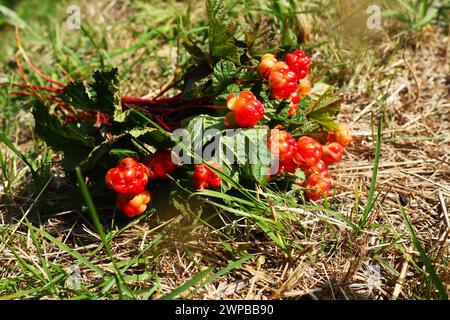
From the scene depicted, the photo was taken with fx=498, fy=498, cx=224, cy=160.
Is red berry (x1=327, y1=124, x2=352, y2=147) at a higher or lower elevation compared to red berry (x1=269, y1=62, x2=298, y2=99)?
lower


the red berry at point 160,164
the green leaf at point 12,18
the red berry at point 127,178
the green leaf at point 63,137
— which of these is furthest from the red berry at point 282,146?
the green leaf at point 12,18

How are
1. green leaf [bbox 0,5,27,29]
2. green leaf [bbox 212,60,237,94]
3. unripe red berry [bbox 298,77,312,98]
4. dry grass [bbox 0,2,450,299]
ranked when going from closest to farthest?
dry grass [bbox 0,2,450,299] → green leaf [bbox 212,60,237,94] → unripe red berry [bbox 298,77,312,98] → green leaf [bbox 0,5,27,29]

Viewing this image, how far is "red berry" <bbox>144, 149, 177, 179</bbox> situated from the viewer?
6.04ft

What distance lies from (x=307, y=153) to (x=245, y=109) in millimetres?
328


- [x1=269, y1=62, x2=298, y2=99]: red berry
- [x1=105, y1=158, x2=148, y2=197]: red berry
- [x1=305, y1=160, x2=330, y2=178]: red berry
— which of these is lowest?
[x1=305, y1=160, x2=330, y2=178]: red berry

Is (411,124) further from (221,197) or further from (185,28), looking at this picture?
(185,28)

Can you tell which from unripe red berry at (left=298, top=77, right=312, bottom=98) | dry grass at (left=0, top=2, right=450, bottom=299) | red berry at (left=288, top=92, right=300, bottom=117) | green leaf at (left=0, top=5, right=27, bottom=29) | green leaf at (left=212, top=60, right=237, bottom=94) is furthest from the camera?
green leaf at (left=0, top=5, right=27, bottom=29)

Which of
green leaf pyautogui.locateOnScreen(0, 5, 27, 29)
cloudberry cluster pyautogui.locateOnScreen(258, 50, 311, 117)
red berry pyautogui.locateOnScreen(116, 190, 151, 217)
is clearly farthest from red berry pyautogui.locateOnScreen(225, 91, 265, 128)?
green leaf pyautogui.locateOnScreen(0, 5, 27, 29)

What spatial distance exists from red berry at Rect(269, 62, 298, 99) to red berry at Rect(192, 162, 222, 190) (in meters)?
0.36

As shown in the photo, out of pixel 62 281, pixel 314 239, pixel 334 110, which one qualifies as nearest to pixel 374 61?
pixel 334 110

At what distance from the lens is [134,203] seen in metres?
1.82

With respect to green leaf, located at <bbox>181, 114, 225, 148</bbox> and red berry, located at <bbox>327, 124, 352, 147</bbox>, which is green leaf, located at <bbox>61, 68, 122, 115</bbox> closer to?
green leaf, located at <bbox>181, 114, 225, 148</bbox>

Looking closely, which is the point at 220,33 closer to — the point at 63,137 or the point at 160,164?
the point at 160,164
